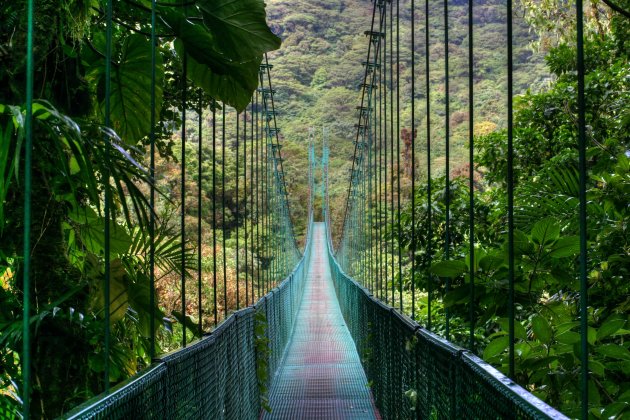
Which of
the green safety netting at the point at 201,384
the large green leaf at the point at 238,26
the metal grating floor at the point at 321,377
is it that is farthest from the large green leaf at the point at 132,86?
the metal grating floor at the point at 321,377

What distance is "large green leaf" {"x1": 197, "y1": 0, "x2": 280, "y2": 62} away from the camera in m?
2.04

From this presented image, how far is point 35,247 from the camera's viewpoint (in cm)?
172

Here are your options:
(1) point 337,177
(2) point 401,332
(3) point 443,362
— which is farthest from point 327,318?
(1) point 337,177

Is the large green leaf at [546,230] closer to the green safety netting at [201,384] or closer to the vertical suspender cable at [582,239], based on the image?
the vertical suspender cable at [582,239]

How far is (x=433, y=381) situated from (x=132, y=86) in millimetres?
1196

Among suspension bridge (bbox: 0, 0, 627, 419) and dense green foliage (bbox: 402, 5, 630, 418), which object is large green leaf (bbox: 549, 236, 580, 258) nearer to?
dense green foliage (bbox: 402, 5, 630, 418)

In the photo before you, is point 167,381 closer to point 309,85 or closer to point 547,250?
point 547,250

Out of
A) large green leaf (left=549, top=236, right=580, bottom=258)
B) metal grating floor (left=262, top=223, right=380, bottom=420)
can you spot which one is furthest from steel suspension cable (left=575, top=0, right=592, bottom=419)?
metal grating floor (left=262, top=223, right=380, bottom=420)

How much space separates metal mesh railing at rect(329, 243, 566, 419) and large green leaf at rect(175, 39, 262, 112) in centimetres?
94

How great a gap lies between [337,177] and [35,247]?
38.5m

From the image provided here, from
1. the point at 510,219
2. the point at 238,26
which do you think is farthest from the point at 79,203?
the point at 510,219

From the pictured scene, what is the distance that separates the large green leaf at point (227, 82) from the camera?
2346mm

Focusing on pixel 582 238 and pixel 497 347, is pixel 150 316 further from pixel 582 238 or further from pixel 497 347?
pixel 582 238

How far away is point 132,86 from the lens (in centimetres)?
211
